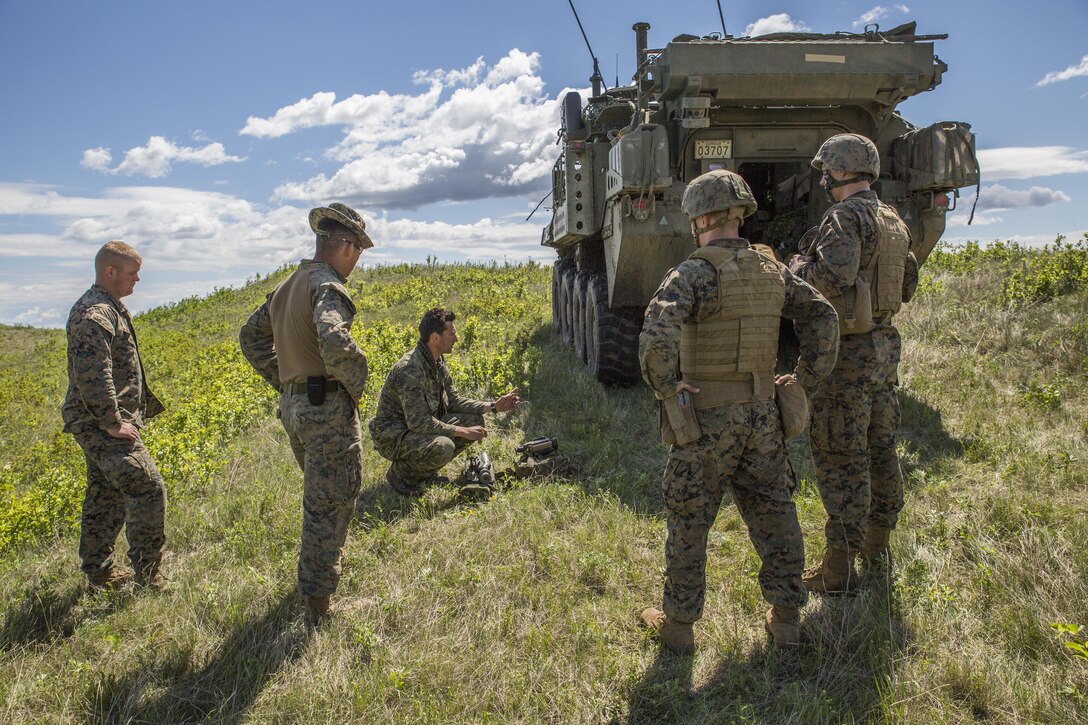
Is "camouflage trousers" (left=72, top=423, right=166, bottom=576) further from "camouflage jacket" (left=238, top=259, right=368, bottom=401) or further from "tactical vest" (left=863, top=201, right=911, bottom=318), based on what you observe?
"tactical vest" (left=863, top=201, right=911, bottom=318)

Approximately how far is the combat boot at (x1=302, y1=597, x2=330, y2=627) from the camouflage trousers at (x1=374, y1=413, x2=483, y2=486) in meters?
1.52

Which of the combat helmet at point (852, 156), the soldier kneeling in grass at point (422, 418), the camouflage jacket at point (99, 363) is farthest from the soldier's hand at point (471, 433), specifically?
the combat helmet at point (852, 156)

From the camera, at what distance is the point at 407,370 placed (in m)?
4.80

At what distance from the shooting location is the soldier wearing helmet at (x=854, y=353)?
3338mm

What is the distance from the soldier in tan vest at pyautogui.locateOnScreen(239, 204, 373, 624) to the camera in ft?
10.8

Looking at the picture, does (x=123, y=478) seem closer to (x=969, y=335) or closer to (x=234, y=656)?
(x=234, y=656)

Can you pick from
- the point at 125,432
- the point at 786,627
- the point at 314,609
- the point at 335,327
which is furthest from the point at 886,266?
the point at 125,432

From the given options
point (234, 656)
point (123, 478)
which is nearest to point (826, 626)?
point (234, 656)

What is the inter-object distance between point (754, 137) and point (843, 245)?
3071 millimetres

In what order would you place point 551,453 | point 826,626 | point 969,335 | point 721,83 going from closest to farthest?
point 826,626, point 551,453, point 721,83, point 969,335

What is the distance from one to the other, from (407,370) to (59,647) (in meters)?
2.30

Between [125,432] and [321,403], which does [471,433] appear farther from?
[125,432]

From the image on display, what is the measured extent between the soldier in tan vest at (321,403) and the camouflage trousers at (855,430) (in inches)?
83.2

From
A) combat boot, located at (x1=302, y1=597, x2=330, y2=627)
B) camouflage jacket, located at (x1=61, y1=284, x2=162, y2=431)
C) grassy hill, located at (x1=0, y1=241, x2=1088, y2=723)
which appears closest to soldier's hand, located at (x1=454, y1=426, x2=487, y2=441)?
grassy hill, located at (x1=0, y1=241, x2=1088, y2=723)
